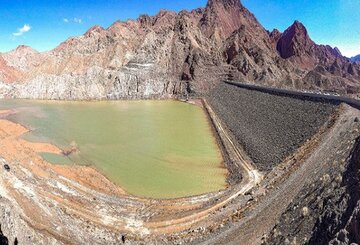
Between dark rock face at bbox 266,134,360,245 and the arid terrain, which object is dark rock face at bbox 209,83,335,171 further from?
dark rock face at bbox 266,134,360,245

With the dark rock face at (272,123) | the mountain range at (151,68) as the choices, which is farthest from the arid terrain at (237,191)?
the mountain range at (151,68)

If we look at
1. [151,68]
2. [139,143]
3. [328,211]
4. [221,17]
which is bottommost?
[139,143]

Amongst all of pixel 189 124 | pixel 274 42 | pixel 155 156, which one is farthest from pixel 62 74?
pixel 274 42

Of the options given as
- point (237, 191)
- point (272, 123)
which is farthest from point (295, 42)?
point (237, 191)

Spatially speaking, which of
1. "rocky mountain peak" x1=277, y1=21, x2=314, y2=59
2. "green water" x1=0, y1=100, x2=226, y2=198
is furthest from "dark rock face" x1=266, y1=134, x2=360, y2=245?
"rocky mountain peak" x1=277, y1=21, x2=314, y2=59

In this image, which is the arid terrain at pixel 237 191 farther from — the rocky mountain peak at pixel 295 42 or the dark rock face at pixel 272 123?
the rocky mountain peak at pixel 295 42

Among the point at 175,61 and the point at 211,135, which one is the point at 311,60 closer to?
Answer: the point at 175,61

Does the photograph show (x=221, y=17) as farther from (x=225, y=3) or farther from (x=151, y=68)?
(x=151, y=68)
